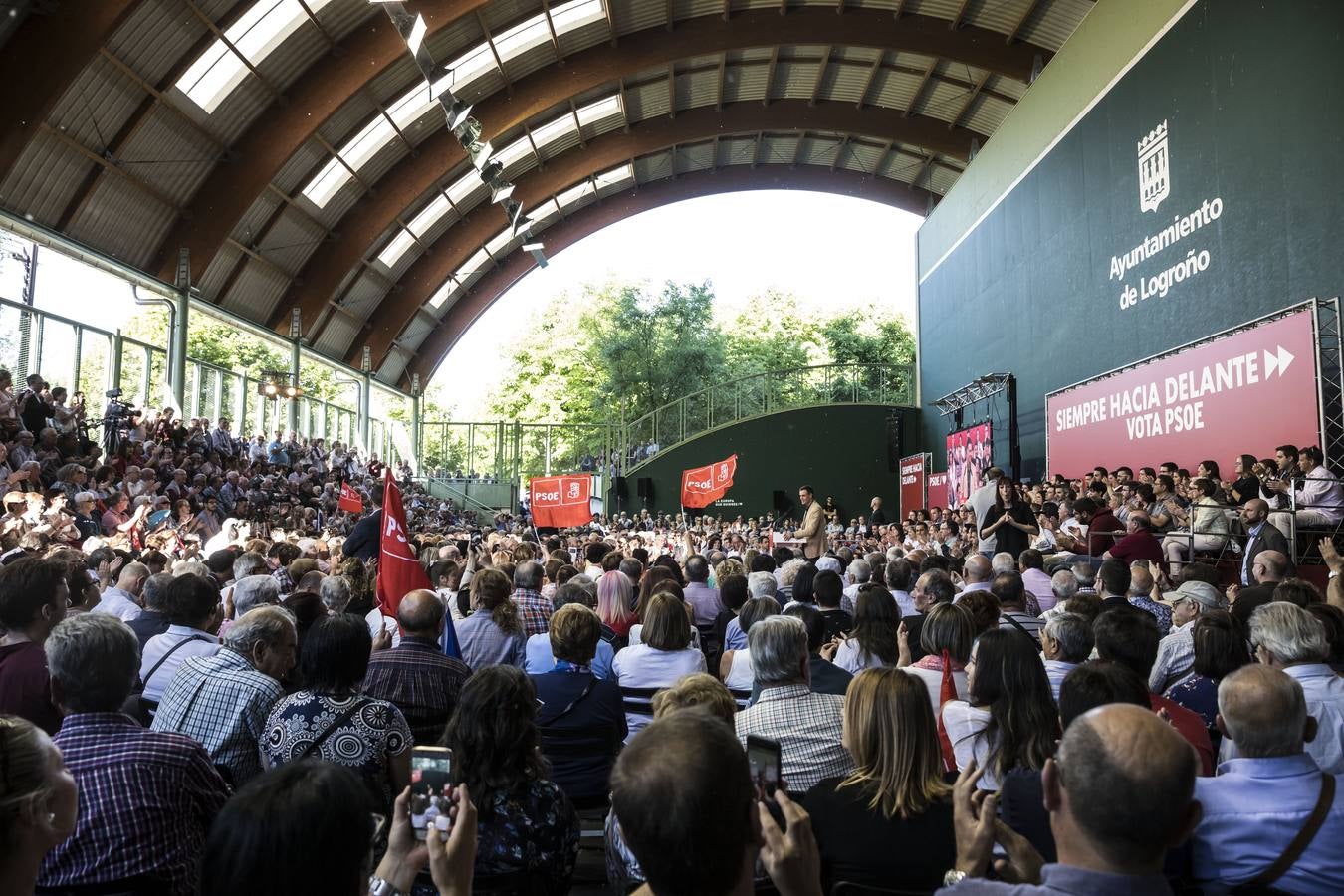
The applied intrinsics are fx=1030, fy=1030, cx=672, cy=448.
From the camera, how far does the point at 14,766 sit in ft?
5.13

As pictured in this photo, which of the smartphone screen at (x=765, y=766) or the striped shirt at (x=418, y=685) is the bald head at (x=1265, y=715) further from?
the striped shirt at (x=418, y=685)

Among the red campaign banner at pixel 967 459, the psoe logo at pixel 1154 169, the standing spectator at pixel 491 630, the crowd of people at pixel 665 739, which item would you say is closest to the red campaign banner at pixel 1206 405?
the psoe logo at pixel 1154 169

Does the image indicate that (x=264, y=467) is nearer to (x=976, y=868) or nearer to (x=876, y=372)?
(x=876, y=372)

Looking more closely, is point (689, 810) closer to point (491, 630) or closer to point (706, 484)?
point (491, 630)

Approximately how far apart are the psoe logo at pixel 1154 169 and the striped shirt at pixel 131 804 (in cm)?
1359

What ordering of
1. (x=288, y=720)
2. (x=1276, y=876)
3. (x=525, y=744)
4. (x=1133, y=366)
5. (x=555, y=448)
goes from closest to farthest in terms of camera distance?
(x=1276, y=876) < (x=525, y=744) < (x=288, y=720) < (x=1133, y=366) < (x=555, y=448)

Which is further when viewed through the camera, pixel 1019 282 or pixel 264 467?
pixel 264 467

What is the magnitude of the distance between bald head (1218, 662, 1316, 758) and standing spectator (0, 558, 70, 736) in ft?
11.2

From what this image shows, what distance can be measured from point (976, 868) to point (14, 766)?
1.73 metres

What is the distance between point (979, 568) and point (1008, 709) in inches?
149

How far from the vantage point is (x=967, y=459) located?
1916 centimetres

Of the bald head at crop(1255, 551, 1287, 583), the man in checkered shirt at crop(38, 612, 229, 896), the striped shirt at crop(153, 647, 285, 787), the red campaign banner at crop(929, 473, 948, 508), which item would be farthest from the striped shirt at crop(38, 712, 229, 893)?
the red campaign banner at crop(929, 473, 948, 508)

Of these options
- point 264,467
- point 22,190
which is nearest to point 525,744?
point 22,190

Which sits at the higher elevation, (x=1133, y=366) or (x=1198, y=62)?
(x=1198, y=62)
